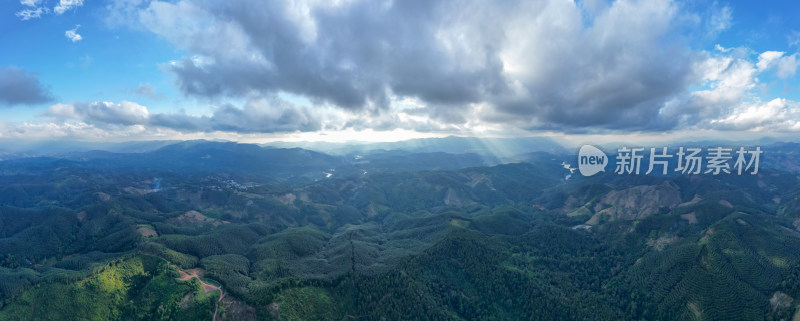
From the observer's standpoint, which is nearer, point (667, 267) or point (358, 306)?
point (358, 306)

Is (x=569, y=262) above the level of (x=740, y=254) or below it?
below

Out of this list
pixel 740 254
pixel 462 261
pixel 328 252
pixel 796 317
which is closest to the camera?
pixel 796 317

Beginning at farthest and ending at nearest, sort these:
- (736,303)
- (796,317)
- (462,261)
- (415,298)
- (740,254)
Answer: (462,261) → (740,254) → (415,298) → (736,303) → (796,317)

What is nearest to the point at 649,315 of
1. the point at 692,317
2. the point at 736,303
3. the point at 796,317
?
the point at 692,317

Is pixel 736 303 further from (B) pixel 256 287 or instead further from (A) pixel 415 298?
(B) pixel 256 287

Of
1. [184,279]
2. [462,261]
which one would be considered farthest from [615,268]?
[184,279]

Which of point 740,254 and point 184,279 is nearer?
point 184,279

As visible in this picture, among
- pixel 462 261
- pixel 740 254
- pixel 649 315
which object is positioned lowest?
pixel 649 315

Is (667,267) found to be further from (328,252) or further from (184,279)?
(184,279)

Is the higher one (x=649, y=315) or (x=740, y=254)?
(x=740, y=254)
